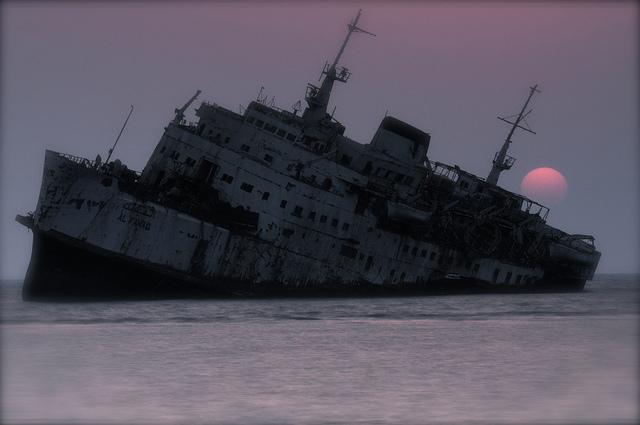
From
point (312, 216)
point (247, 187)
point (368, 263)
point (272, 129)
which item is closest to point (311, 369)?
point (247, 187)

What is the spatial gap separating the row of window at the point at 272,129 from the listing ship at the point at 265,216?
0.07 metres

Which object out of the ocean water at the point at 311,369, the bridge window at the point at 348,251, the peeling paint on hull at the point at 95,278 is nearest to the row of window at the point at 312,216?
the bridge window at the point at 348,251

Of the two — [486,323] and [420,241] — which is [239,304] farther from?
[420,241]

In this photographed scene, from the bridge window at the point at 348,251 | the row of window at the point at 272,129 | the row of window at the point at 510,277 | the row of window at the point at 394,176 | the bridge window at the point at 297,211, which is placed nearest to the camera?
the bridge window at the point at 297,211

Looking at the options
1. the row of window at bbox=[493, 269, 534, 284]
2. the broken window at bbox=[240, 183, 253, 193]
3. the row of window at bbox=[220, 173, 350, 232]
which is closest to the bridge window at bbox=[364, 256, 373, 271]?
the row of window at bbox=[220, 173, 350, 232]

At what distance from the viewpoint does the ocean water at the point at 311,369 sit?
1007 cm

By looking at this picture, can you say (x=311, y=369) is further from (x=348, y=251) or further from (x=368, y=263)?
(x=368, y=263)

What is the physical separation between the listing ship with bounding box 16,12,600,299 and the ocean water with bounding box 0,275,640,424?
Answer: 6.08 m

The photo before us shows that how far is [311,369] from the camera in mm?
14195

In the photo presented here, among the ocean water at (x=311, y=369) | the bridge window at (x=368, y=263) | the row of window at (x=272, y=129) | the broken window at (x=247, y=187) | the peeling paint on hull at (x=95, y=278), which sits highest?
the row of window at (x=272, y=129)

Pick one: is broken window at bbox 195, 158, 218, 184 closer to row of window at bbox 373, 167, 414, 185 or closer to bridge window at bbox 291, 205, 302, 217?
bridge window at bbox 291, 205, 302, 217

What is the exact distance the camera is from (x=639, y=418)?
808 centimetres

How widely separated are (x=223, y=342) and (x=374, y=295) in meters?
19.0

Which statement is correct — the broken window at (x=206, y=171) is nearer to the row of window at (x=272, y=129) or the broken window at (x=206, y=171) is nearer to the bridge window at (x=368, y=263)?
the row of window at (x=272, y=129)
